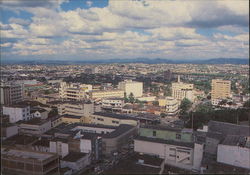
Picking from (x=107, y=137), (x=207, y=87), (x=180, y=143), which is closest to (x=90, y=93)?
(x=107, y=137)

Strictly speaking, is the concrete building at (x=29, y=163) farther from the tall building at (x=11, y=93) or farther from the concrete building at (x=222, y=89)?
the concrete building at (x=222, y=89)

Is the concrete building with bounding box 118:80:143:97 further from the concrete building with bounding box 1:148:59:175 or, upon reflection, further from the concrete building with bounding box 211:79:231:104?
the concrete building with bounding box 1:148:59:175

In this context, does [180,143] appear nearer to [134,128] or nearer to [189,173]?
[189,173]

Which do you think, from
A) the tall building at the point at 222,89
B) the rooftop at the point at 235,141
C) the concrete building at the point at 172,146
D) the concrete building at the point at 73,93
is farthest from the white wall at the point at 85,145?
the tall building at the point at 222,89

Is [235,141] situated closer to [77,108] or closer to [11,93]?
[77,108]

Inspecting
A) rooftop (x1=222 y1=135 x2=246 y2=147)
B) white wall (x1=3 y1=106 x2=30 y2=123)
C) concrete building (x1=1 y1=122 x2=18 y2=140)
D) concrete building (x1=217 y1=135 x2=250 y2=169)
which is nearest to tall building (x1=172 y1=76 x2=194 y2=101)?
rooftop (x1=222 y1=135 x2=246 y2=147)

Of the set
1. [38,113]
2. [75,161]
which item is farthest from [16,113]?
[75,161]

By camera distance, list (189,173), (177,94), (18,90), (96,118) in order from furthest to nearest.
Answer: (177,94) → (18,90) → (96,118) → (189,173)
